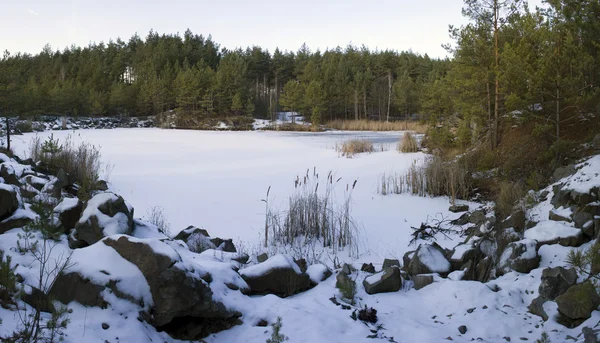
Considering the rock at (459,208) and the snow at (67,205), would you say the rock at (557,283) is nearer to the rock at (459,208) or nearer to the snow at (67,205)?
the rock at (459,208)

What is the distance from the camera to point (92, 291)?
10.1ft

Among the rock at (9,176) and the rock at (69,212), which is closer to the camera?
the rock at (69,212)

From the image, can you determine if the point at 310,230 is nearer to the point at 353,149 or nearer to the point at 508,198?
the point at 508,198

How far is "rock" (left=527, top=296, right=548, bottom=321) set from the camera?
3691mm

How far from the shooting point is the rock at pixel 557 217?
5400 millimetres

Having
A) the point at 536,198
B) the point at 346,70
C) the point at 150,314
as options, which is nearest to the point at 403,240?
the point at 536,198

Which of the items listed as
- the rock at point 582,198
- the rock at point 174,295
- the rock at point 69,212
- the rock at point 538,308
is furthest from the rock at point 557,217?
the rock at point 69,212

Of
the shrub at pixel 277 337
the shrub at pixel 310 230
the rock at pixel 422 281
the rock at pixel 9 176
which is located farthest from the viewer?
the shrub at pixel 310 230

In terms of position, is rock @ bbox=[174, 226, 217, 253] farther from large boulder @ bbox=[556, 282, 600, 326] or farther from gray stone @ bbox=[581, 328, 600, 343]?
gray stone @ bbox=[581, 328, 600, 343]

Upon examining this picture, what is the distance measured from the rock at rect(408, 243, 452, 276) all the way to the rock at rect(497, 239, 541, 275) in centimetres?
60

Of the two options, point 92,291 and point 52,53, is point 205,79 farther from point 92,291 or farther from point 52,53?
point 92,291

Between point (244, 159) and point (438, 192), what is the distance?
8462mm

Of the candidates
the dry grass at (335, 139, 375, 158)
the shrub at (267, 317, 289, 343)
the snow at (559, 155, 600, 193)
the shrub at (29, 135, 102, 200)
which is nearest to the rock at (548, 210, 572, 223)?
the snow at (559, 155, 600, 193)

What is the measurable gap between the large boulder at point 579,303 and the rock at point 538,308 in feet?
0.46
